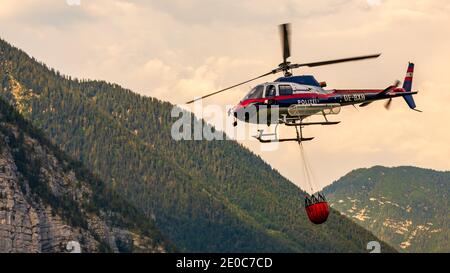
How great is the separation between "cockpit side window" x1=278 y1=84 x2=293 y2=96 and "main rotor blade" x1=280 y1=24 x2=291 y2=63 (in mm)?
3392

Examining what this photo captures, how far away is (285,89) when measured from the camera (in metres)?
93.8

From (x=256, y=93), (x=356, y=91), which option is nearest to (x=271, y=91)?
(x=256, y=93)

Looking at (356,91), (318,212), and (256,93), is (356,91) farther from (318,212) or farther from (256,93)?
(318,212)

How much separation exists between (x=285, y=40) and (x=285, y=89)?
4.49 meters

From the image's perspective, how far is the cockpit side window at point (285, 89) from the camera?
9356 centimetres

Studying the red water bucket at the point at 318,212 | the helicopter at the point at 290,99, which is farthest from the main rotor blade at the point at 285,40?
the red water bucket at the point at 318,212

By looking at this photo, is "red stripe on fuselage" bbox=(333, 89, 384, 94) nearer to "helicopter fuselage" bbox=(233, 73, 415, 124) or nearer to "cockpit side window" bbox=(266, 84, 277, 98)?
"helicopter fuselage" bbox=(233, 73, 415, 124)

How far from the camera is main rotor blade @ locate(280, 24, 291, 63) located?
→ 9188 centimetres

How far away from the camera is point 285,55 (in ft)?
314

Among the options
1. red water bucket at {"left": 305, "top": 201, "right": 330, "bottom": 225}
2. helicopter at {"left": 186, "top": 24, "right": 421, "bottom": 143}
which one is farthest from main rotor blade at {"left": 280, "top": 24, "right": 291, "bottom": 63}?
red water bucket at {"left": 305, "top": 201, "right": 330, "bottom": 225}

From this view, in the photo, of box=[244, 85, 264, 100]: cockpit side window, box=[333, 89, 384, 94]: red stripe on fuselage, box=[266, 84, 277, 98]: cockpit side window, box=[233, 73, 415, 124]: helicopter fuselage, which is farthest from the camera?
box=[333, 89, 384, 94]: red stripe on fuselage
